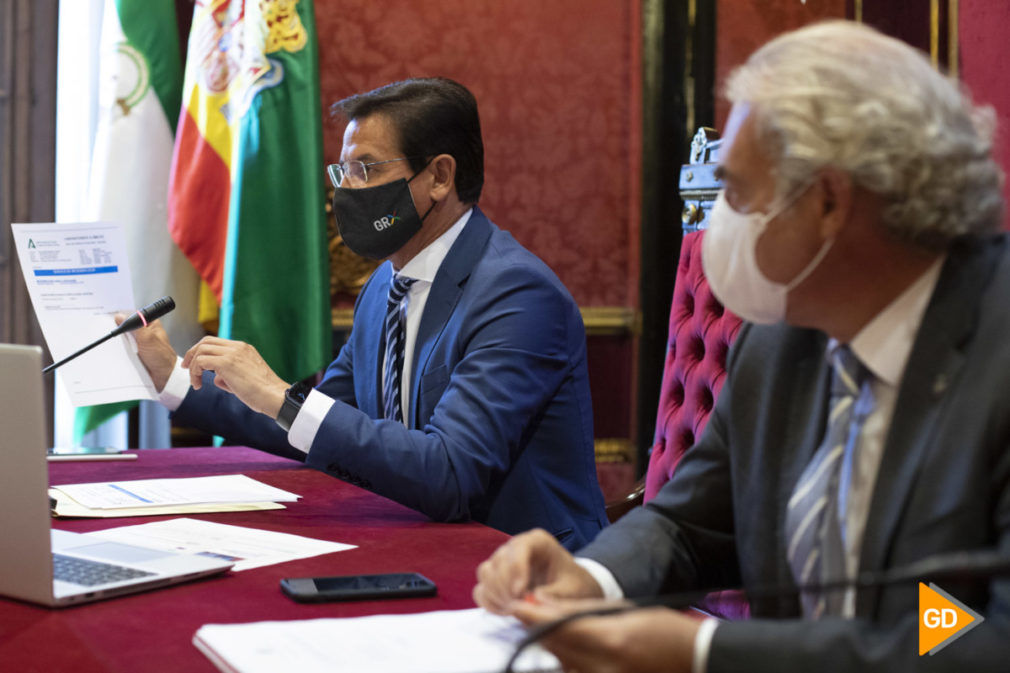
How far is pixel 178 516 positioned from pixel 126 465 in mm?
535

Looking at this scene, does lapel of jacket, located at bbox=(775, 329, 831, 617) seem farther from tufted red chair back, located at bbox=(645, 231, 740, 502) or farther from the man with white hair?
tufted red chair back, located at bbox=(645, 231, 740, 502)

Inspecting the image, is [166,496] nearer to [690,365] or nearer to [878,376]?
[690,365]

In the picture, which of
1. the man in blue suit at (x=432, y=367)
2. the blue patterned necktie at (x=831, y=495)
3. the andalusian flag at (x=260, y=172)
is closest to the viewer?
the blue patterned necktie at (x=831, y=495)

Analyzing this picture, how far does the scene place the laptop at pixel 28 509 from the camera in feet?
3.85

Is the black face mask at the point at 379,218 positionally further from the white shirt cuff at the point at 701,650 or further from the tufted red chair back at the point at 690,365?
the white shirt cuff at the point at 701,650

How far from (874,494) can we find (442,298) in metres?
1.24

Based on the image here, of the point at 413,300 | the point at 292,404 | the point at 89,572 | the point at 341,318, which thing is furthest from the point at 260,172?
the point at 89,572

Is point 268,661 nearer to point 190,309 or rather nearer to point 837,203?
point 837,203

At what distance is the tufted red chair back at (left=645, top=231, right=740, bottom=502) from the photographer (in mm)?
1943

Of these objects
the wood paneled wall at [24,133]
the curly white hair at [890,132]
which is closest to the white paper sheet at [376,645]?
the curly white hair at [890,132]

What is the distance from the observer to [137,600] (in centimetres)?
123

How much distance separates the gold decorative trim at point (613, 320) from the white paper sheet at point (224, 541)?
235cm

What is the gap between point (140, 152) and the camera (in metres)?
3.29

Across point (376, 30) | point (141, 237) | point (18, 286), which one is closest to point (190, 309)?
point (141, 237)
